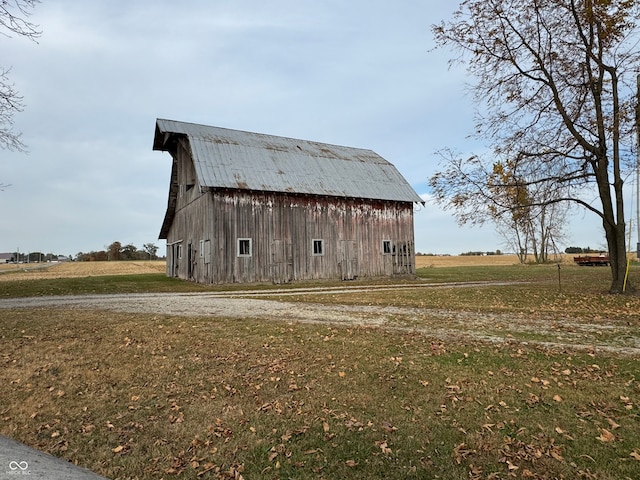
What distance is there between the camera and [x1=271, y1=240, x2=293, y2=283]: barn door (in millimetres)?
25206

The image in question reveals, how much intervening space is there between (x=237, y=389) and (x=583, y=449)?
13.5 ft

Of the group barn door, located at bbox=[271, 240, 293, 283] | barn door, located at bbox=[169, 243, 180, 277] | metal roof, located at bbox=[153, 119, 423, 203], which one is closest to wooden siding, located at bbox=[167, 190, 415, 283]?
barn door, located at bbox=[271, 240, 293, 283]

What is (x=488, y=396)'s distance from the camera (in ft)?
17.6

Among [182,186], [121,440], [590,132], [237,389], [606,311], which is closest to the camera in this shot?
[121,440]

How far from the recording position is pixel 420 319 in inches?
420

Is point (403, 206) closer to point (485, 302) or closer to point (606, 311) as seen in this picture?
point (485, 302)

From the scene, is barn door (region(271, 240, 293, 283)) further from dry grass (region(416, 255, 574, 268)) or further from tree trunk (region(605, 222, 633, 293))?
dry grass (region(416, 255, 574, 268))

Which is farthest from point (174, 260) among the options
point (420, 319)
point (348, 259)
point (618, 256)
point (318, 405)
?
point (318, 405)

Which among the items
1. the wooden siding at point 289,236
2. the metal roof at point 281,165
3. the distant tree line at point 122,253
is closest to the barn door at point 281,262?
the wooden siding at point 289,236

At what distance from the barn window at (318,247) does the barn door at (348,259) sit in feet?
4.49

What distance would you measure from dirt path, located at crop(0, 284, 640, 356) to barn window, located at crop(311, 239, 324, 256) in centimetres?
1213

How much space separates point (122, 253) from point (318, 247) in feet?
228

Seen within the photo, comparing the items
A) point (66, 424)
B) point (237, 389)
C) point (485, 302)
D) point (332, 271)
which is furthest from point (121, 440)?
point (332, 271)

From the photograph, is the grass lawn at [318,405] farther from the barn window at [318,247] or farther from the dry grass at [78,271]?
the dry grass at [78,271]
